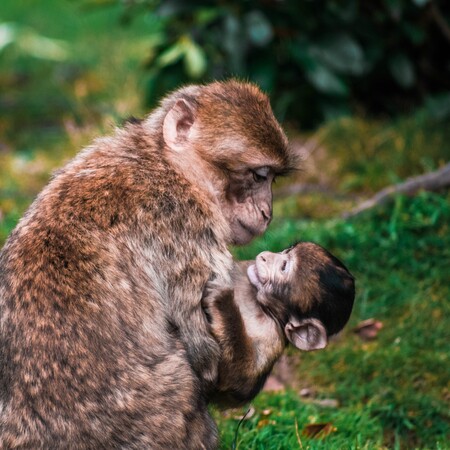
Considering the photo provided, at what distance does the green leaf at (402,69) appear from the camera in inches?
354

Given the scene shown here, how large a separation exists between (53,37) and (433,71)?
6.35m

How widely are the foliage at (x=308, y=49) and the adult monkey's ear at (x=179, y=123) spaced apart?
393 cm

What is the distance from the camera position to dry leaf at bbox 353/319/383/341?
604 centimetres

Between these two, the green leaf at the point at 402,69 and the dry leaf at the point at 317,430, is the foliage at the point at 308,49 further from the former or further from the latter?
the dry leaf at the point at 317,430

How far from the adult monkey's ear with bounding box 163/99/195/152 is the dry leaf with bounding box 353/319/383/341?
7.28 ft

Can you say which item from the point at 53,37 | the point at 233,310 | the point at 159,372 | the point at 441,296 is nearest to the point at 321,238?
the point at 441,296

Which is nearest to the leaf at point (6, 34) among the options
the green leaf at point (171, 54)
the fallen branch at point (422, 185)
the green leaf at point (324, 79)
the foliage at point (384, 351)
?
the green leaf at point (171, 54)

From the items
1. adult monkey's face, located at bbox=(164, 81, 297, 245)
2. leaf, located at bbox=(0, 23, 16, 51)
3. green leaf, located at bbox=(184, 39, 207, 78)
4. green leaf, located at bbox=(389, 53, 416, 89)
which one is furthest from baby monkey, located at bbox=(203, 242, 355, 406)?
leaf, located at bbox=(0, 23, 16, 51)

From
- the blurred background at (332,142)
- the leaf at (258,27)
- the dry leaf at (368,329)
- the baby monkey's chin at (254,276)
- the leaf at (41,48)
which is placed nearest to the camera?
the baby monkey's chin at (254,276)

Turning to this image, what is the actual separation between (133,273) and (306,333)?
106cm

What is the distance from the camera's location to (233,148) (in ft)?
14.6

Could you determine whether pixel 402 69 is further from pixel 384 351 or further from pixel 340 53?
pixel 384 351

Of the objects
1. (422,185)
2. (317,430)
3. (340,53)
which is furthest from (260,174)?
(340,53)

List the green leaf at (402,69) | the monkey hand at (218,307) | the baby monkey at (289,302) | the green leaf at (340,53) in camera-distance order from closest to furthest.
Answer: the monkey hand at (218,307) → the baby monkey at (289,302) → the green leaf at (340,53) → the green leaf at (402,69)
